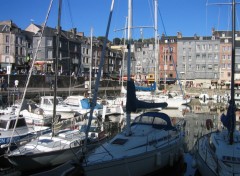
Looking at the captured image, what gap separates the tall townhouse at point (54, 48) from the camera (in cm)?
7431

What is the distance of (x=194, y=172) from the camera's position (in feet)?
54.0

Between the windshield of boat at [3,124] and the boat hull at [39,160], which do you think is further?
the windshield of boat at [3,124]

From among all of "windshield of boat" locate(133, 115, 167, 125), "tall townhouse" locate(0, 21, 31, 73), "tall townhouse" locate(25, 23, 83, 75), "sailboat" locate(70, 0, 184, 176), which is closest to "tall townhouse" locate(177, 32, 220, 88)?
"tall townhouse" locate(25, 23, 83, 75)

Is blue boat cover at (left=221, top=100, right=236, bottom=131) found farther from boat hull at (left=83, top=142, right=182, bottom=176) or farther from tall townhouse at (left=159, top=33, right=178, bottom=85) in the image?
tall townhouse at (left=159, top=33, right=178, bottom=85)

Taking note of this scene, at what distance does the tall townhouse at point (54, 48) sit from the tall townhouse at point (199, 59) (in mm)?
28395

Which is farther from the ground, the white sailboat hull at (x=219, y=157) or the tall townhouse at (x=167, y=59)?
the tall townhouse at (x=167, y=59)

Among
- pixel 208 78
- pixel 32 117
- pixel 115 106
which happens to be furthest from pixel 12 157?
pixel 208 78

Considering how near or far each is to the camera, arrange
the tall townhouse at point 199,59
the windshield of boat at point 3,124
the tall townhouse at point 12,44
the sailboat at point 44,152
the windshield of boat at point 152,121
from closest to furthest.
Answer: the sailboat at point 44,152, the windshield of boat at point 152,121, the windshield of boat at point 3,124, the tall townhouse at point 12,44, the tall townhouse at point 199,59

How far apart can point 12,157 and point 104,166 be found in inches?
184

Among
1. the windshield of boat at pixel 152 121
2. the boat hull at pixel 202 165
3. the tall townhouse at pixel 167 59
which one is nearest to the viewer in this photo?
the boat hull at pixel 202 165

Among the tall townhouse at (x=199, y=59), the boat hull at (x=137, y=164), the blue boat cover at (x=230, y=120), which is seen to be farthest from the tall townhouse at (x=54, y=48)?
the blue boat cover at (x=230, y=120)

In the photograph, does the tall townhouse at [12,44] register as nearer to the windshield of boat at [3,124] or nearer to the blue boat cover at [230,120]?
the windshield of boat at [3,124]

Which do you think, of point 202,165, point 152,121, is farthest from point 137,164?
point 152,121

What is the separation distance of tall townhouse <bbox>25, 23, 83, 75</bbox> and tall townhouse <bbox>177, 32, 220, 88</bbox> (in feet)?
93.2
